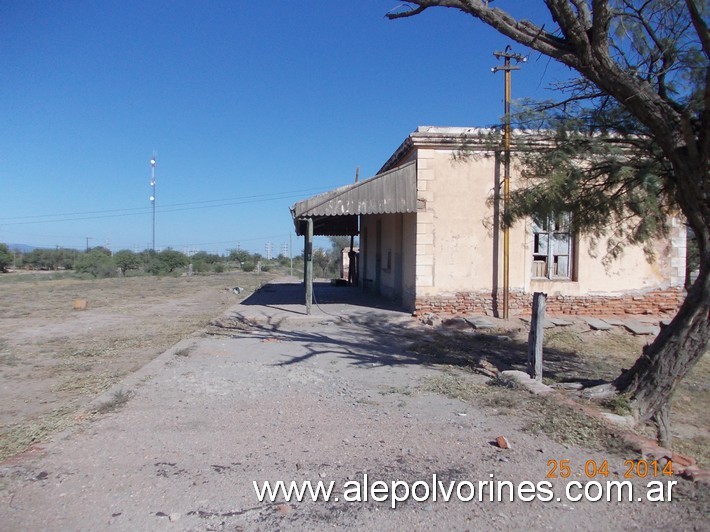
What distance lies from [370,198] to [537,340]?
6811 millimetres

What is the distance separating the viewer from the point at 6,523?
3.29m

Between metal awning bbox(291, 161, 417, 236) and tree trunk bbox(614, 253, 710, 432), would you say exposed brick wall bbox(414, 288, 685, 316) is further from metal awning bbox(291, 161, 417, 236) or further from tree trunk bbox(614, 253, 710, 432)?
tree trunk bbox(614, 253, 710, 432)

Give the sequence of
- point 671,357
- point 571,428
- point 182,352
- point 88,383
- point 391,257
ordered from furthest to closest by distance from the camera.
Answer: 1. point 391,257
2. point 182,352
3. point 88,383
4. point 671,357
5. point 571,428

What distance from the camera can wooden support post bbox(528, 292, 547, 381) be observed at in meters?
7.09

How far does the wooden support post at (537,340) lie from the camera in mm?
7094

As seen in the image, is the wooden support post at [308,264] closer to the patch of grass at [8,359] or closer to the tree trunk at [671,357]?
the patch of grass at [8,359]

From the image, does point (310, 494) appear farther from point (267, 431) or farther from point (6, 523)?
point (6, 523)

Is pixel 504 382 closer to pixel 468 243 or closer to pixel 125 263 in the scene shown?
pixel 468 243

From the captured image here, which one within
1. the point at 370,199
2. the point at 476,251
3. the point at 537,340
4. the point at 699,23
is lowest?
the point at 537,340

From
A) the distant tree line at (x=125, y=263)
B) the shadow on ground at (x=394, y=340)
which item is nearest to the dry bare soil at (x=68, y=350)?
the shadow on ground at (x=394, y=340)

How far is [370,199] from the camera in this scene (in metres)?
13.0

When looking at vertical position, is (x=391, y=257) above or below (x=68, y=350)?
above

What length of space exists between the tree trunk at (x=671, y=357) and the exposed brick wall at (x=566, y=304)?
7.44m

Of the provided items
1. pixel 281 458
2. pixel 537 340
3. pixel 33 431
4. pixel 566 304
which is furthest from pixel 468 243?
pixel 33 431
